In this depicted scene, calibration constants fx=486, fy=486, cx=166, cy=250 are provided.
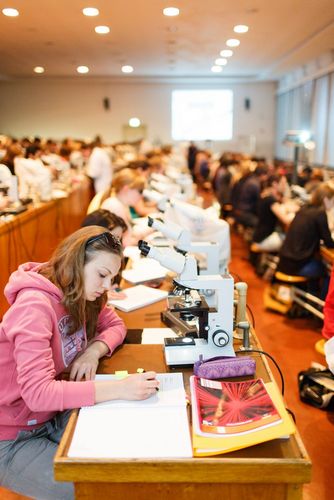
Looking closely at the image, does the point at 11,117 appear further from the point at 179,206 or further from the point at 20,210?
the point at 179,206

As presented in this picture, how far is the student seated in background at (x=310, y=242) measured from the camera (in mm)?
3713

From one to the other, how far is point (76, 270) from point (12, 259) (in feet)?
7.69

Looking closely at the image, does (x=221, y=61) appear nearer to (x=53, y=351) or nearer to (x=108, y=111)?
(x=108, y=111)

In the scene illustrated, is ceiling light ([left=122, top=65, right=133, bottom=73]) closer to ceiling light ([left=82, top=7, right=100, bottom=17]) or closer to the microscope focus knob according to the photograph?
ceiling light ([left=82, top=7, right=100, bottom=17])

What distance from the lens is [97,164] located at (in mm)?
6844

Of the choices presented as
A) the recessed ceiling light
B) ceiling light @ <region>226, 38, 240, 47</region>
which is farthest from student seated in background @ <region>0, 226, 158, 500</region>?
the recessed ceiling light

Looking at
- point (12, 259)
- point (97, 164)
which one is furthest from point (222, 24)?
point (12, 259)

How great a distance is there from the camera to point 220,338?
1.53 meters

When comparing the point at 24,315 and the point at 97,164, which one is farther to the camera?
the point at 97,164

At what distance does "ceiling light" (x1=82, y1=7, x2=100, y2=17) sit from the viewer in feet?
17.7

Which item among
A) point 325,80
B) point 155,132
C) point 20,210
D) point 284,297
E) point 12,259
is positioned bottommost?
point 284,297

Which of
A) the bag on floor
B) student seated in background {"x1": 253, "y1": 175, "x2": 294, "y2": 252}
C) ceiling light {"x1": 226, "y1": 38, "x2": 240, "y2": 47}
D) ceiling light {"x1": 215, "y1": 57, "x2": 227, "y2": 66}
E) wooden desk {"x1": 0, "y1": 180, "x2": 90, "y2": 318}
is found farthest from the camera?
ceiling light {"x1": 215, "y1": 57, "x2": 227, "y2": 66}

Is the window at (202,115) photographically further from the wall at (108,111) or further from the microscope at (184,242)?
the microscope at (184,242)

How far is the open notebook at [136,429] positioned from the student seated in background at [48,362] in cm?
4
